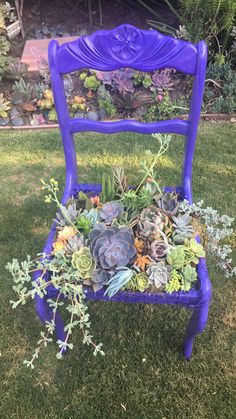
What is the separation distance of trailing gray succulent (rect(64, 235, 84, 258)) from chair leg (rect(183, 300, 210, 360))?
447mm

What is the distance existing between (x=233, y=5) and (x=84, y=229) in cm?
214

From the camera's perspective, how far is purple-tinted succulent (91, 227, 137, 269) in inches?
53.6

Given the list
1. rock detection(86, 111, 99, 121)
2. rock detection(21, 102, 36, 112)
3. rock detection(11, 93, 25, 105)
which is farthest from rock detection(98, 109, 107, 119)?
rock detection(11, 93, 25, 105)

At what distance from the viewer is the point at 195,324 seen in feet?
5.00

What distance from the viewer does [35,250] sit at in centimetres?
228

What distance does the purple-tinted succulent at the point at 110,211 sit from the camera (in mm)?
1498

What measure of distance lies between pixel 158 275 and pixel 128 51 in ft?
2.55

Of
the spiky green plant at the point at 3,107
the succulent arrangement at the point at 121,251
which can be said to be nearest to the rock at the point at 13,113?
the spiky green plant at the point at 3,107

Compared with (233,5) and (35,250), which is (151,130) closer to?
(35,250)

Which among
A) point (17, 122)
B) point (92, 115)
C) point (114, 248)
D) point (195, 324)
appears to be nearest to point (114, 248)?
point (114, 248)

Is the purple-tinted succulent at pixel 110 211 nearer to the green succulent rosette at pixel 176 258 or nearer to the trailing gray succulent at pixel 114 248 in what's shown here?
the trailing gray succulent at pixel 114 248

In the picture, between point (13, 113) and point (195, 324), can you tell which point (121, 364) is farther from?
point (13, 113)

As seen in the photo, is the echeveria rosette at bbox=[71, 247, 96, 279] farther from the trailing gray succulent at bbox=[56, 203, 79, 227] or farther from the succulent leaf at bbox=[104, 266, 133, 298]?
the trailing gray succulent at bbox=[56, 203, 79, 227]

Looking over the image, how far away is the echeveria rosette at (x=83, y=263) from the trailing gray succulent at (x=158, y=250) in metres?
0.20
